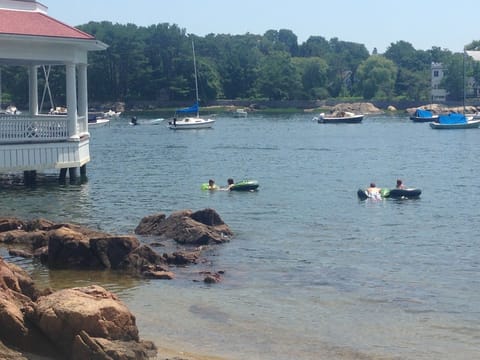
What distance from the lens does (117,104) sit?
180875 millimetres

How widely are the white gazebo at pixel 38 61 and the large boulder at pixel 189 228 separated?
9923mm

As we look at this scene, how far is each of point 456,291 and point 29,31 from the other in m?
21.1

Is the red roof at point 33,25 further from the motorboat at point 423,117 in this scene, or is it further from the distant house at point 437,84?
the distant house at point 437,84

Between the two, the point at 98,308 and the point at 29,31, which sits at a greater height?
the point at 29,31

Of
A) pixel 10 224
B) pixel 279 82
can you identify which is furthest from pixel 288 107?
pixel 10 224

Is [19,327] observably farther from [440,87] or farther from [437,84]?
[437,84]

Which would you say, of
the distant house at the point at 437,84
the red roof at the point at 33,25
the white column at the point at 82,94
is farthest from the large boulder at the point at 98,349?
the distant house at the point at 437,84

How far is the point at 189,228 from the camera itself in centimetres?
2658

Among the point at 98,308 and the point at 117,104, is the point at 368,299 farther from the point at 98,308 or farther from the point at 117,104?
the point at 117,104

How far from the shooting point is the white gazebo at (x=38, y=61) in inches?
1412

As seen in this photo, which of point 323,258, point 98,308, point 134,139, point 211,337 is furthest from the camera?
point 134,139

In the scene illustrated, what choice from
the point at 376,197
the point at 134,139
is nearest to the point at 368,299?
the point at 376,197

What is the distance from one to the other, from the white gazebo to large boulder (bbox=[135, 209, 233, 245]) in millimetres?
9923

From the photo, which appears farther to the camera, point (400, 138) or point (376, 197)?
point (400, 138)
